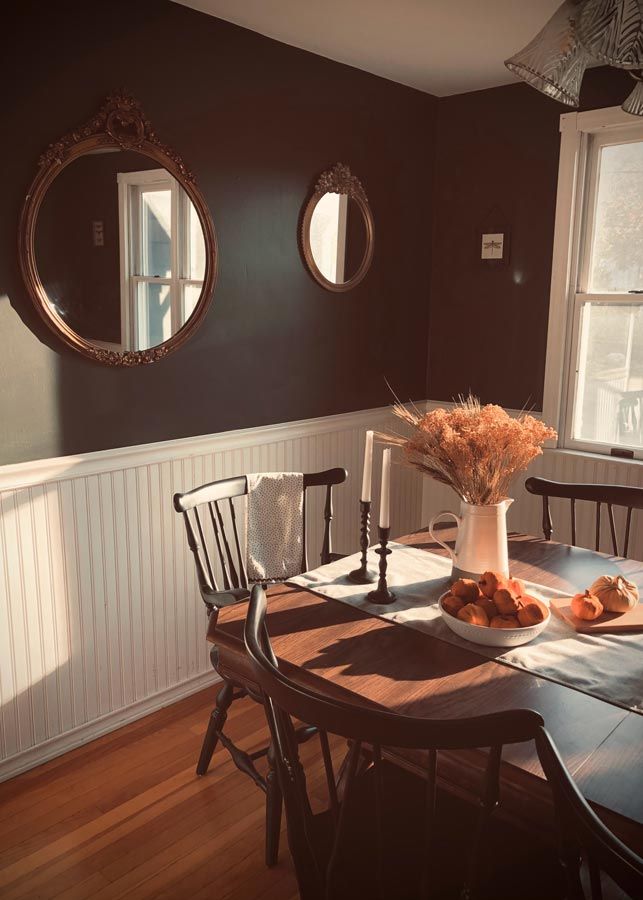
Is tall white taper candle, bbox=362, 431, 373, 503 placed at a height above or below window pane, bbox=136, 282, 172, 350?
below

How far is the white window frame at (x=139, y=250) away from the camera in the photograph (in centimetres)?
265

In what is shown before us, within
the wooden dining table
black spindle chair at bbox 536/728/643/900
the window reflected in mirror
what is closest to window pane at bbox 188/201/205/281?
the window reflected in mirror

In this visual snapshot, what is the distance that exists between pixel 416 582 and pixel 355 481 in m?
1.70

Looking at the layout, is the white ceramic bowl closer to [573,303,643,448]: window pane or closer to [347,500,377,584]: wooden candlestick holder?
[347,500,377,584]: wooden candlestick holder

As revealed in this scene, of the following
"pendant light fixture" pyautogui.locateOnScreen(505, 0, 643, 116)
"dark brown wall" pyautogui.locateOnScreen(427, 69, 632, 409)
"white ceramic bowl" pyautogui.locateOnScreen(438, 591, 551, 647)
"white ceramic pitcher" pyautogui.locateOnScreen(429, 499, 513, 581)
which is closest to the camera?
"pendant light fixture" pyautogui.locateOnScreen(505, 0, 643, 116)

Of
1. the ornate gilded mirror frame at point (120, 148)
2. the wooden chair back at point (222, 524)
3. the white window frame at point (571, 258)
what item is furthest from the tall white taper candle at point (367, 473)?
the white window frame at point (571, 258)

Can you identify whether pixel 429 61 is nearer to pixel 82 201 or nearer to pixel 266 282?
pixel 266 282

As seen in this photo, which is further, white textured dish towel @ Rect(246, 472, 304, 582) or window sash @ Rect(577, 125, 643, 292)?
window sash @ Rect(577, 125, 643, 292)

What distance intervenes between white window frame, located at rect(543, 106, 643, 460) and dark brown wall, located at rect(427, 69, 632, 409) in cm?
7

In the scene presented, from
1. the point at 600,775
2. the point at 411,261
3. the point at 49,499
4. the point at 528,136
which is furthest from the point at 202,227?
the point at 600,775

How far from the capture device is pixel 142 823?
2.31m

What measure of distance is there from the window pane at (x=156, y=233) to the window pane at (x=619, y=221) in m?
1.95

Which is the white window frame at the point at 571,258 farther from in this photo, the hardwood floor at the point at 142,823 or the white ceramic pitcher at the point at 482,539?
the hardwood floor at the point at 142,823

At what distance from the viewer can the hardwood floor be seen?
206 cm
